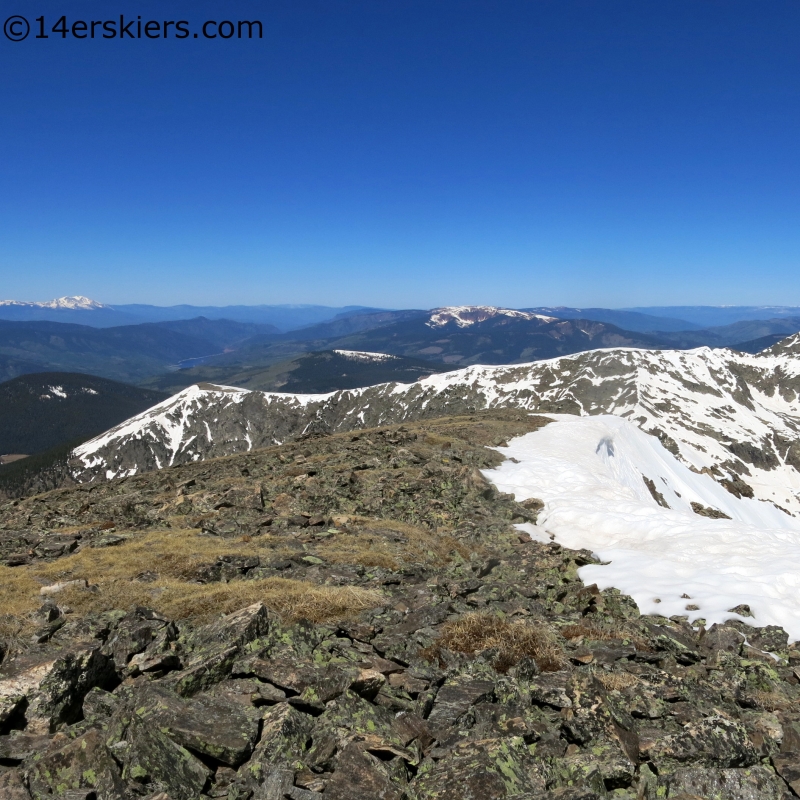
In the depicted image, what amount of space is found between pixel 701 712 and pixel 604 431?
42.9 metres

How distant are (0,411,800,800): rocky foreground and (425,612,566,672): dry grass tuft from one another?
57mm

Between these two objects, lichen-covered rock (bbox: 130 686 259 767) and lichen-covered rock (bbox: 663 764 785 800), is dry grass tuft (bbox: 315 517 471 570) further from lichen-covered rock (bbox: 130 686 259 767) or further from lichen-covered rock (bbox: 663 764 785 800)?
lichen-covered rock (bbox: 663 764 785 800)

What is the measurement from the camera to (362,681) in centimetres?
936

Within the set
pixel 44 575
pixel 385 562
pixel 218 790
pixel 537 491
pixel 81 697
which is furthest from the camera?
pixel 537 491

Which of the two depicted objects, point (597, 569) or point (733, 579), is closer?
point (733, 579)

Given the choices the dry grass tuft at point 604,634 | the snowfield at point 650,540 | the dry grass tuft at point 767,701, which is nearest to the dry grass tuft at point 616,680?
the dry grass tuft at point 604,634

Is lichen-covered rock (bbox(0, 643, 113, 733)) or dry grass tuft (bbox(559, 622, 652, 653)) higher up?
lichen-covered rock (bbox(0, 643, 113, 733))

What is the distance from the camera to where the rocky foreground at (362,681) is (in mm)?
7355

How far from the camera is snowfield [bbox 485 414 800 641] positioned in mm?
15984

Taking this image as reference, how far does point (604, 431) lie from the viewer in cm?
4969

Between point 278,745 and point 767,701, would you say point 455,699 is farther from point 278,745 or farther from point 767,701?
point 767,701

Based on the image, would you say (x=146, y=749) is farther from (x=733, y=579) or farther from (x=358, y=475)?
(x=358, y=475)

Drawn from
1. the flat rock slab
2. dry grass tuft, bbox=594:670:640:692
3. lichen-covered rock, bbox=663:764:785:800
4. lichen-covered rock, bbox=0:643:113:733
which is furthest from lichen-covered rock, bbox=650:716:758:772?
lichen-covered rock, bbox=0:643:113:733

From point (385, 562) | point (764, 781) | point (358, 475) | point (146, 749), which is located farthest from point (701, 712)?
point (358, 475)
